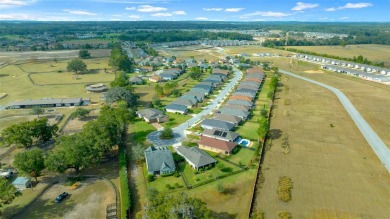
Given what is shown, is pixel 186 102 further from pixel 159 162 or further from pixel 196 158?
pixel 159 162

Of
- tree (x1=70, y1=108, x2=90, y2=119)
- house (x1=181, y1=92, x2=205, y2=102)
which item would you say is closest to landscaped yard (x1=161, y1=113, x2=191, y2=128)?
house (x1=181, y1=92, x2=205, y2=102)

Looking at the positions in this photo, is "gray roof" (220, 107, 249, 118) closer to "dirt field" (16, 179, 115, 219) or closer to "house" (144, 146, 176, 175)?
"house" (144, 146, 176, 175)

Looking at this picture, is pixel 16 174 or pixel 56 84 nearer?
pixel 16 174

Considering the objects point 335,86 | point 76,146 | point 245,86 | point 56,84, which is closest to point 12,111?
point 56,84

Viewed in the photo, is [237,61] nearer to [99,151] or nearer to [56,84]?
[56,84]

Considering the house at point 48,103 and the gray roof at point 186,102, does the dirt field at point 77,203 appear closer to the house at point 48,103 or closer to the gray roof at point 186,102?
the gray roof at point 186,102

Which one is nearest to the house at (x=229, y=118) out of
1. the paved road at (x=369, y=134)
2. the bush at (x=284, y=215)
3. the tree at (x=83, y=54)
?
the paved road at (x=369, y=134)
